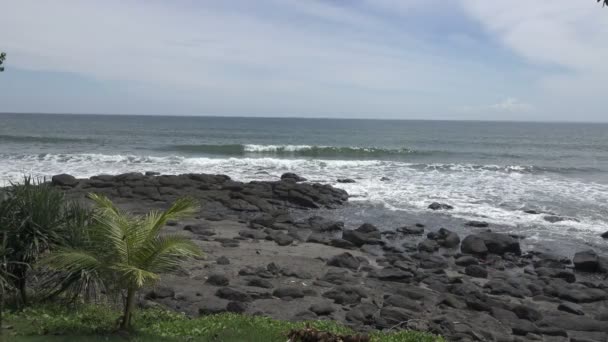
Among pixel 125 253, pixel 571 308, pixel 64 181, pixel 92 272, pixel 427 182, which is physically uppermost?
pixel 125 253

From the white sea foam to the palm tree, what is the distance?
1581cm

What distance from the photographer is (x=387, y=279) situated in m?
13.1

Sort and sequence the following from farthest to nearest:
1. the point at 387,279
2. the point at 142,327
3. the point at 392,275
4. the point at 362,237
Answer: the point at 362,237
the point at 392,275
the point at 387,279
the point at 142,327

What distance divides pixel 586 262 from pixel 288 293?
874 centimetres

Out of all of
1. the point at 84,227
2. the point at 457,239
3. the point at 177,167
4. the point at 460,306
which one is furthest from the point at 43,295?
the point at 177,167

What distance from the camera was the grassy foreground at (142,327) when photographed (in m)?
6.93

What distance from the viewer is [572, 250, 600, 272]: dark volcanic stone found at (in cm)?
1480

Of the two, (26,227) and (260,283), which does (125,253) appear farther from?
(260,283)

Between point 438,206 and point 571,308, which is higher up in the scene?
point 438,206

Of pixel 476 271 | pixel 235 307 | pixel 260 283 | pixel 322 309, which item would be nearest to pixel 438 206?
pixel 476 271

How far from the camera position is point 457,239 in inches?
686

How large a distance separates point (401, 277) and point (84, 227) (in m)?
7.75

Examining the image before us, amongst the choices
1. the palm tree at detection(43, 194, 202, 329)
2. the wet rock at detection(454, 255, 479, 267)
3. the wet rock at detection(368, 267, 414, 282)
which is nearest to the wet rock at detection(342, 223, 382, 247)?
the wet rock at detection(454, 255, 479, 267)

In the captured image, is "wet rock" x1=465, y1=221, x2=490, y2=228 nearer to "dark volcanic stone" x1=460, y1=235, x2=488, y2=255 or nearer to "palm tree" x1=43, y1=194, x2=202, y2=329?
"dark volcanic stone" x1=460, y1=235, x2=488, y2=255
